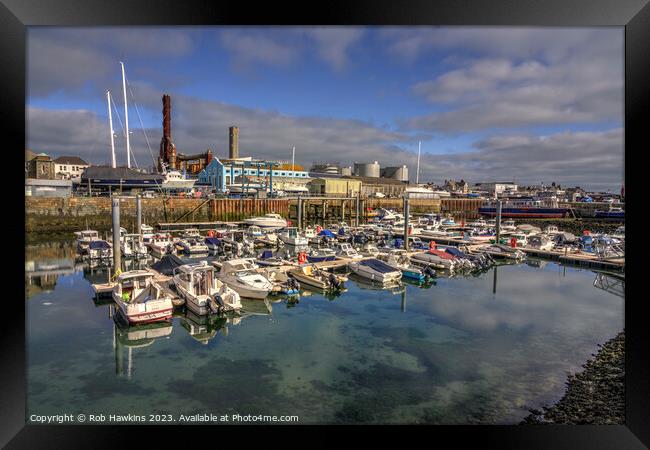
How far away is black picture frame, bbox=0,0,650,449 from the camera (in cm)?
500

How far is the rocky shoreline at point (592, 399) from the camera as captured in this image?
8.67 m

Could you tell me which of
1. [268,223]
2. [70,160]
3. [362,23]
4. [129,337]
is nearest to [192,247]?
[268,223]

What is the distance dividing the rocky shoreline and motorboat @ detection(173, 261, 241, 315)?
11651 millimetres

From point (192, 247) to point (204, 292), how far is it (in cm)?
1564

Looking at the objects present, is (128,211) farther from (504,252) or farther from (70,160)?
(70,160)

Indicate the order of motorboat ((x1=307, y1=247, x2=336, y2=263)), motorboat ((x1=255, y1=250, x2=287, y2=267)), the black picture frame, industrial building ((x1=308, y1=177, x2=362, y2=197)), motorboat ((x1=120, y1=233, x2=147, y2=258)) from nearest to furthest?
1. the black picture frame
2. motorboat ((x1=255, y1=250, x2=287, y2=267))
3. motorboat ((x1=307, y1=247, x2=336, y2=263))
4. motorboat ((x1=120, y1=233, x2=147, y2=258))
5. industrial building ((x1=308, y1=177, x2=362, y2=197))

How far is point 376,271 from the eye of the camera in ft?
75.2

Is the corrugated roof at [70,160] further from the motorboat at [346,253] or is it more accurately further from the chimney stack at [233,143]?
the motorboat at [346,253]

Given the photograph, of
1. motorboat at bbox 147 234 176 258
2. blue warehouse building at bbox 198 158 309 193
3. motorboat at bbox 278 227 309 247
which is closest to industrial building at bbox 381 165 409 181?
blue warehouse building at bbox 198 158 309 193

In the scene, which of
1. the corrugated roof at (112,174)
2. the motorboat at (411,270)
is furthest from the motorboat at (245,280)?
the corrugated roof at (112,174)

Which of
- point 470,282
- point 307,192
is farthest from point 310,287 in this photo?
point 307,192

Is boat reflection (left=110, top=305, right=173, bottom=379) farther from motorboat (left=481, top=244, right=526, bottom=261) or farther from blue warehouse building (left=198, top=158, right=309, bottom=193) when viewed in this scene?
blue warehouse building (left=198, top=158, right=309, bottom=193)
